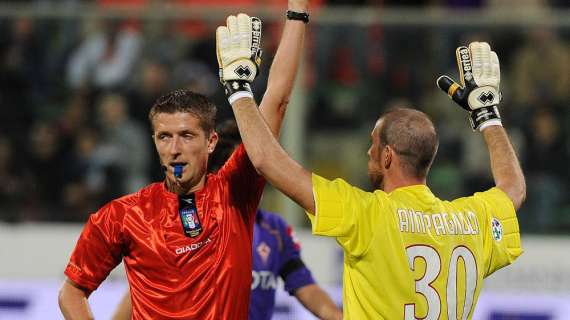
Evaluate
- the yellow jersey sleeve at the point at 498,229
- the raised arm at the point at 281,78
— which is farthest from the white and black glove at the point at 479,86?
the raised arm at the point at 281,78

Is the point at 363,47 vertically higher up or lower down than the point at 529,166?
higher up

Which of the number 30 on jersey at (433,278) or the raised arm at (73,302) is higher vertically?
the number 30 on jersey at (433,278)

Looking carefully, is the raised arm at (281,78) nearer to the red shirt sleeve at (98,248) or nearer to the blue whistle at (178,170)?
the blue whistle at (178,170)

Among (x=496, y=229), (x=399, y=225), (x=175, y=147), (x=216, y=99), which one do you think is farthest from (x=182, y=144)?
(x=216, y=99)

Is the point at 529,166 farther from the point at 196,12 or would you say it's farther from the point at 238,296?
the point at 238,296

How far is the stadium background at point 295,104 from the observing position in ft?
34.6

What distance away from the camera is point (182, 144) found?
4926mm

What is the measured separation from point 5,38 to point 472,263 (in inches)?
289

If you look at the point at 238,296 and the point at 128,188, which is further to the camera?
the point at 128,188

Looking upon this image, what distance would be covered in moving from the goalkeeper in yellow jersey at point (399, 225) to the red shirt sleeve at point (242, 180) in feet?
1.27

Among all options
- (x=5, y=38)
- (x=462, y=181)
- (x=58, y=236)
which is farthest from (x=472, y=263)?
(x=5, y=38)

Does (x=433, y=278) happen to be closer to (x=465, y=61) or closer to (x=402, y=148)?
(x=402, y=148)

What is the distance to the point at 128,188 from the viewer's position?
1066cm

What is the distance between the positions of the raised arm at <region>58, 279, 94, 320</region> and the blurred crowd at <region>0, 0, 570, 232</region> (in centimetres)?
545
